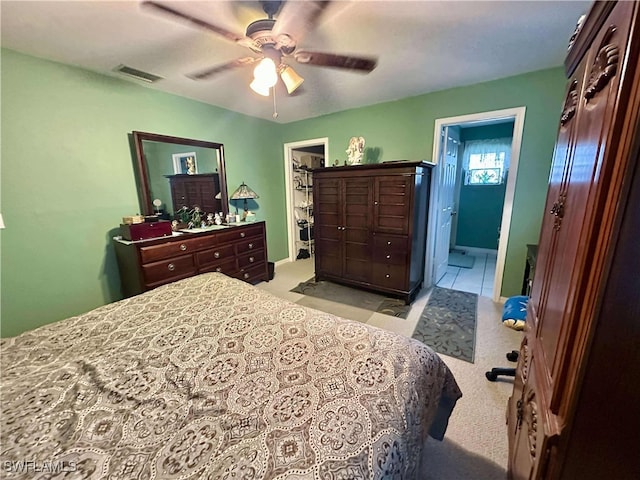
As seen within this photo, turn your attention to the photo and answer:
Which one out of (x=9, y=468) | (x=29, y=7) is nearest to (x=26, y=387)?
(x=9, y=468)

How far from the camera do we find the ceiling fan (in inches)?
51.6

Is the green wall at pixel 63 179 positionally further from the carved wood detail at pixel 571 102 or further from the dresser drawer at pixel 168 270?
the carved wood detail at pixel 571 102

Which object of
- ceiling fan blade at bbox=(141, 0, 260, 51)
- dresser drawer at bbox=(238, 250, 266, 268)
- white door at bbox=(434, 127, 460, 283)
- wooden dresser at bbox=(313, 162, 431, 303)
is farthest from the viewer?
dresser drawer at bbox=(238, 250, 266, 268)

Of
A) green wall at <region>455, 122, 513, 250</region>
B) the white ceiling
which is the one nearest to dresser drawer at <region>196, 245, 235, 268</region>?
the white ceiling

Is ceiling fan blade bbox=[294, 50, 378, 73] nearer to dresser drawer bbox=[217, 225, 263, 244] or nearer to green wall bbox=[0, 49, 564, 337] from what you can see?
green wall bbox=[0, 49, 564, 337]

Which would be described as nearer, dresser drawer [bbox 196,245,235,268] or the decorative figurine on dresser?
the decorative figurine on dresser

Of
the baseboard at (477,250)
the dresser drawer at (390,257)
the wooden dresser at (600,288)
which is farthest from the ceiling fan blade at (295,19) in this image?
→ the baseboard at (477,250)

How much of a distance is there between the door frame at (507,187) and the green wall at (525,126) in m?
0.04

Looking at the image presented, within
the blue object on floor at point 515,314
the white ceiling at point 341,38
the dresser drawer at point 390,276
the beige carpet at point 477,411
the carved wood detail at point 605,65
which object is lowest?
the beige carpet at point 477,411

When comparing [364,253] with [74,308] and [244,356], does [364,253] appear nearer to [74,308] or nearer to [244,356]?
[244,356]

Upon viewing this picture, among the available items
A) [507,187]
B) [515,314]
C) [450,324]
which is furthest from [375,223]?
[515,314]

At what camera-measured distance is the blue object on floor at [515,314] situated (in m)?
1.55

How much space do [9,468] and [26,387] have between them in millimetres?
375

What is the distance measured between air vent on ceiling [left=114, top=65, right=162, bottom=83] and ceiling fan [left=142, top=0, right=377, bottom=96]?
3.30 ft
